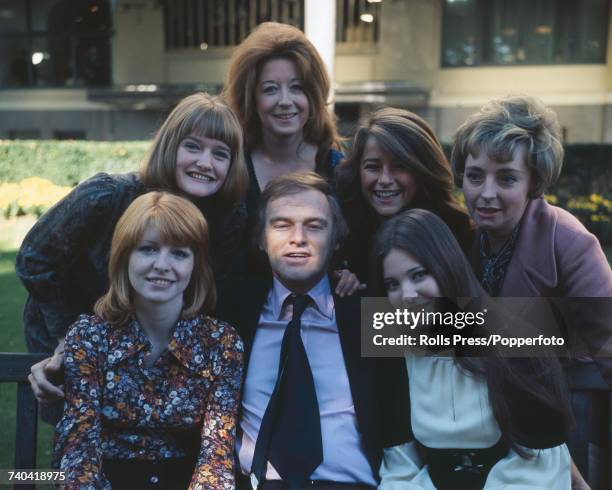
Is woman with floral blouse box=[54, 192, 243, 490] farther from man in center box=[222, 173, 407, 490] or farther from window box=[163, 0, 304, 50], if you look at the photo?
window box=[163, 0, 304, 50]

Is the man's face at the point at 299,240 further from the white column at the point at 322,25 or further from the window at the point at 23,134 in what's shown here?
the window at the point at 23,134

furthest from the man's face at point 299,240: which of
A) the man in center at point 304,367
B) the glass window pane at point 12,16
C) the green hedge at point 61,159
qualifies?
the glass window pane at point 12,16

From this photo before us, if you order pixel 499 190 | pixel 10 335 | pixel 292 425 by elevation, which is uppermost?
pixel 499 190

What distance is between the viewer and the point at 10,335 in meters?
5.73

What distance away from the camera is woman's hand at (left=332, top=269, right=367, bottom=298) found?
2.59 metres

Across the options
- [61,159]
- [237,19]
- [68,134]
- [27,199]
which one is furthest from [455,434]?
[68,134]

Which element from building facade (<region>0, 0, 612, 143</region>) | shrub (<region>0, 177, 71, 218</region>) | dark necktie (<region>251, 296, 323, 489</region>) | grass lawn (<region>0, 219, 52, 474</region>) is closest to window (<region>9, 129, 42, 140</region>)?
building facade (<region>0, 0, 612, 143</region>)

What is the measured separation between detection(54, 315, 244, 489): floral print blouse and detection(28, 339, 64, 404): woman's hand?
98 mm

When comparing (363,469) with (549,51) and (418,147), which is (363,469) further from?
(549,51)

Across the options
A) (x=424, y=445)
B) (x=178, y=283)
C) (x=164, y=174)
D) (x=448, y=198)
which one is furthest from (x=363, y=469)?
(x=164, y=174)

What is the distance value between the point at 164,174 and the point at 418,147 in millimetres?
998

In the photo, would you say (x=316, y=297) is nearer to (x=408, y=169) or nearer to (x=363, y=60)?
(x=408, y=169)

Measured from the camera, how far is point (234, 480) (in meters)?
2.37

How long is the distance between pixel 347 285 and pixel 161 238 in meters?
0.70
